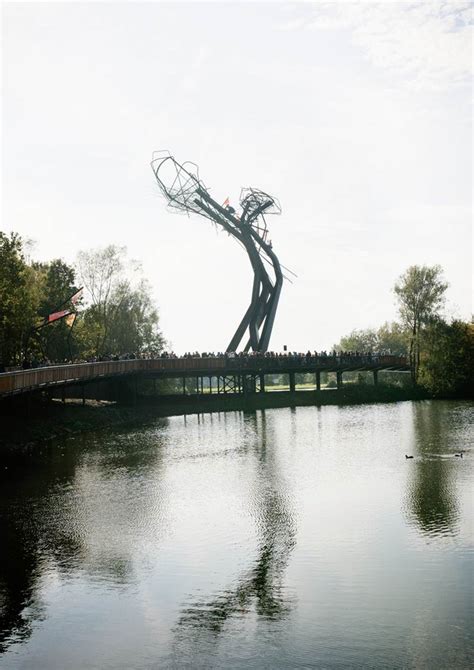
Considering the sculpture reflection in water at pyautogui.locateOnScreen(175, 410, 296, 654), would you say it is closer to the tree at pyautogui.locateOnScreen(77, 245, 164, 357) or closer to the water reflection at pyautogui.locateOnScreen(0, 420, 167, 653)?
the water reflection at pyautogui.locateOnScreen(0, 420, 167, 653)

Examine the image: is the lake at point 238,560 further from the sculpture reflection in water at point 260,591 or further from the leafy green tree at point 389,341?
the leafy green tree at point 389,341

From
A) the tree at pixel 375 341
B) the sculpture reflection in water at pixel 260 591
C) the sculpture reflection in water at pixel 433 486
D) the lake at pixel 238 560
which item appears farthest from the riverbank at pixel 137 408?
the tree at pixel 375 341

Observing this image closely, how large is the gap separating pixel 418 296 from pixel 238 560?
68943 mm

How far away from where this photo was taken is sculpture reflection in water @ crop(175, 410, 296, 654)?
48.3ft

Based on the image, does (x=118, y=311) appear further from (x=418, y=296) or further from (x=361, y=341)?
(x=361, y=341)

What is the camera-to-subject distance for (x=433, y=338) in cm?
7831

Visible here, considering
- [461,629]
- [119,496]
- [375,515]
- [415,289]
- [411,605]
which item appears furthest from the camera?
[415,289]

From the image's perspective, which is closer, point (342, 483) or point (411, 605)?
point (411, 605)

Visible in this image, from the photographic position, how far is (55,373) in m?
44.7

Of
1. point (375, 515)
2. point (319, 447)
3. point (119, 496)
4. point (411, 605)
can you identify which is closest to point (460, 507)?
point (375, 515)

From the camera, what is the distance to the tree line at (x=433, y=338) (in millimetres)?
76500

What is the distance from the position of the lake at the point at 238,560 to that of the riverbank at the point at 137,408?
6410 mm

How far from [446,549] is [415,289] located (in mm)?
66787

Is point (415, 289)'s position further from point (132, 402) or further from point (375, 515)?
point (375, 515)
